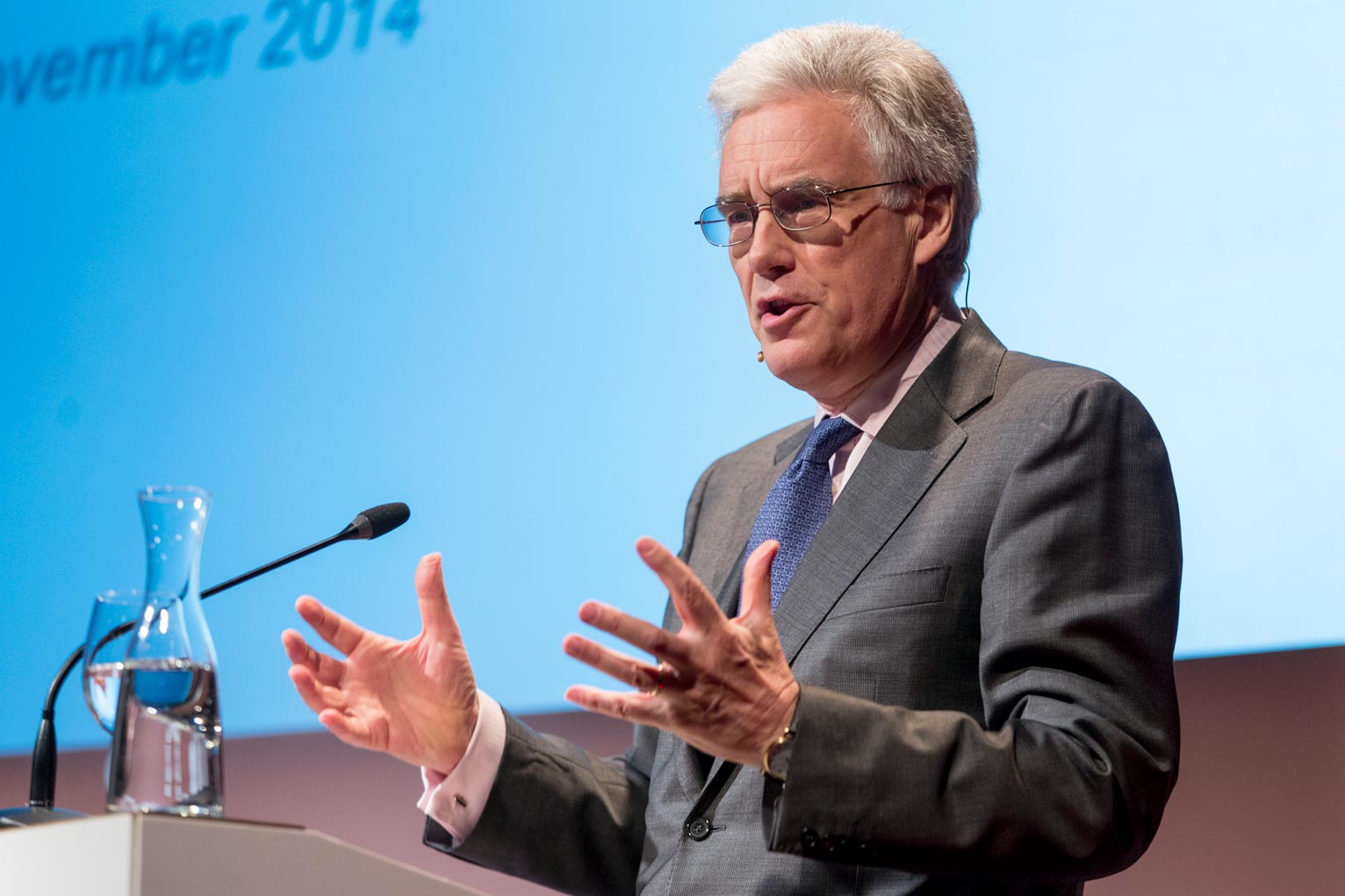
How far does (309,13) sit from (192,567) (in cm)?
186

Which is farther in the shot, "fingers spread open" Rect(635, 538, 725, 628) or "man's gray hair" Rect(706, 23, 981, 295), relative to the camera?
"man's gray hair" Rect(706, 23, 981, 295)

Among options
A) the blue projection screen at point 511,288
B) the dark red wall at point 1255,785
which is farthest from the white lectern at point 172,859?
the dark red wall at point 1255,785

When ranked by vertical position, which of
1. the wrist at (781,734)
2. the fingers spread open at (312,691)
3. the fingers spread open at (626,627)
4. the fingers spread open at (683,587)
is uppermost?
the fingers spread open at (683,587)

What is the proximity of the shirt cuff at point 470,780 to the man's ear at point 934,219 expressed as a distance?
831mm

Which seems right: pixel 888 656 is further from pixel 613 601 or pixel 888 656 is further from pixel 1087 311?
pixel 613 601

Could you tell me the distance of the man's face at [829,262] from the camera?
6.29 ft

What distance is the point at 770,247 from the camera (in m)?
1.94

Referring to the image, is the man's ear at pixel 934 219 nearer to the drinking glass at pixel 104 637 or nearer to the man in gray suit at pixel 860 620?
the man in gray suit at pixel 860 620

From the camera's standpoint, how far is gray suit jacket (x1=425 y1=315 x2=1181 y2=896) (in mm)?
1375

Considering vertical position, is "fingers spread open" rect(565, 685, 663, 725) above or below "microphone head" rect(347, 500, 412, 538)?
below

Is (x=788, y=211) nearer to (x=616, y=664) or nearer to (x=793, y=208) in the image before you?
(x=793, y=208)

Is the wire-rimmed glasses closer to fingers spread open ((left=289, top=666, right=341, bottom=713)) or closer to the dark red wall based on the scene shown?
fingers spread open ((left=289, top=666, right=341, bottom=713))

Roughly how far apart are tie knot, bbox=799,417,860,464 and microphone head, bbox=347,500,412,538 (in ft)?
1.81

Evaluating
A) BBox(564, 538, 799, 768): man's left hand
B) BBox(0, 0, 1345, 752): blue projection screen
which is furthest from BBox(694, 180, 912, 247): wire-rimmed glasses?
BBox(564, 538, 799, 768): man's left hand
